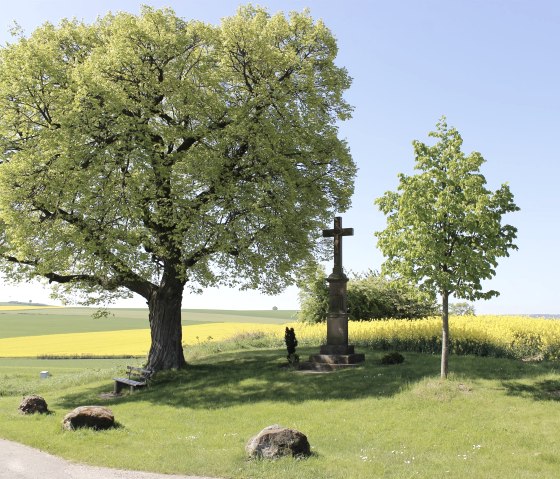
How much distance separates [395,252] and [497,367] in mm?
6029

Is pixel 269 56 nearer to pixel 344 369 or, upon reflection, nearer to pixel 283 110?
pixel 283 110

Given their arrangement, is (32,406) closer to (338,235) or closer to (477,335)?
(338,235)

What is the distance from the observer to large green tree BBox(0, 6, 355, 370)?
22.9m

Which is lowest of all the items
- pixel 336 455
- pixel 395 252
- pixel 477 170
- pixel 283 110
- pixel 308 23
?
pixel 336 455

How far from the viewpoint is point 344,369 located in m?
22.3

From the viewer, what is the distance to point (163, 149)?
78.6ft

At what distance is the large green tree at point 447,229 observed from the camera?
18500 mm

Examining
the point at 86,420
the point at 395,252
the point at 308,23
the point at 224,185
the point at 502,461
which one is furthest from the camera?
the point at 308,23

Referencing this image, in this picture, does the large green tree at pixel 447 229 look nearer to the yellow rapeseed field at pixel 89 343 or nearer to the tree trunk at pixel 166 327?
the tree trunk at pixel 166 327

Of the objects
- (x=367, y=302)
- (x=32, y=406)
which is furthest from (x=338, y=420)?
(x=367, y=302)

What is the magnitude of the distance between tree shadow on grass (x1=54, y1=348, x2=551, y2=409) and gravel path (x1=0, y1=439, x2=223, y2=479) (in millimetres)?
7201

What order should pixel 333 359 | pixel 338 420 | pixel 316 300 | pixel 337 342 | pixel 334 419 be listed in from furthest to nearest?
pixel 316 300
pixel 337 342
pixel 333 359
pixel 334 419
pixel 338 420

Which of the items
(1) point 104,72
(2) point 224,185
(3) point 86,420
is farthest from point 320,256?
(3) point 86,420

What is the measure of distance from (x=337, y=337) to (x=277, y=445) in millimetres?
11757
